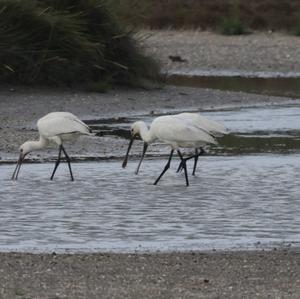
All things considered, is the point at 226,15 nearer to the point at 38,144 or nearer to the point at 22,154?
the point at 38,144

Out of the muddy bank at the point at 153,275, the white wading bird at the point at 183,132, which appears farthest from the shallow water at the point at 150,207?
the muddy bank at the point at 153,275

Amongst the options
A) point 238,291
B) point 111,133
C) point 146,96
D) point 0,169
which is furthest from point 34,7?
point 238,291

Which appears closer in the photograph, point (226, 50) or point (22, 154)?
point (22, 154)

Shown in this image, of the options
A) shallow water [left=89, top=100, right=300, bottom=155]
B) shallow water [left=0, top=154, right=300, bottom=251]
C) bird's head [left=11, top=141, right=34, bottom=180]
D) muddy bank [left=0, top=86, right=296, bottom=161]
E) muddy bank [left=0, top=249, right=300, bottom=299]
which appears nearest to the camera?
muddy bank [left=0, top=249, right=300, bottom=299]

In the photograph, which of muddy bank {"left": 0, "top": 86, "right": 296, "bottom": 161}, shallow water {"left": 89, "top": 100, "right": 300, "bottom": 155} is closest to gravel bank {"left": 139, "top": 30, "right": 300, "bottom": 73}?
muddy bank {"left": 0, "top": 86, "right": 296, "bottom": 161}

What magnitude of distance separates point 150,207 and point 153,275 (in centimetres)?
399

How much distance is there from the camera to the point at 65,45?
27.0 metres

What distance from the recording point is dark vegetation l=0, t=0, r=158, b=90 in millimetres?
26406

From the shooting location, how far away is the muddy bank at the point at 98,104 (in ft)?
62.4

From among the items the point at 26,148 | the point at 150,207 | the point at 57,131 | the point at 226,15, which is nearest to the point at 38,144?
the point at 26,148

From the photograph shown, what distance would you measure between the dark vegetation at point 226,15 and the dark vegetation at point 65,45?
18494 mm

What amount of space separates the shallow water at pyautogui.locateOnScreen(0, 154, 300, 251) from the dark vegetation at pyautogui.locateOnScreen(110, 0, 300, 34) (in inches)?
1232

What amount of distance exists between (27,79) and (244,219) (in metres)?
15.4

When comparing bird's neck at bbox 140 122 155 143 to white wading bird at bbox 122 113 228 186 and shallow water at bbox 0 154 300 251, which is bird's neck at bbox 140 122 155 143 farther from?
shallow water at bbox 0 154 300 251
